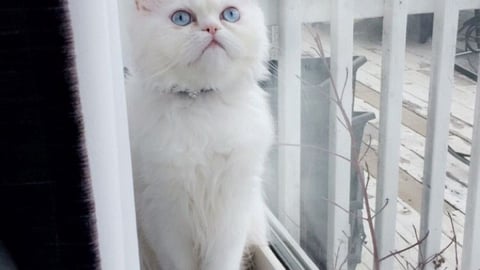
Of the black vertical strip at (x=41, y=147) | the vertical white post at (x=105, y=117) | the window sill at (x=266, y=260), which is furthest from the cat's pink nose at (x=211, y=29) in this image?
the window sill at (x=266, y=260)

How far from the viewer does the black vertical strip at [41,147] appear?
43 centimetres

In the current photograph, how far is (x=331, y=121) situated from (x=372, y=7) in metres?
0.26

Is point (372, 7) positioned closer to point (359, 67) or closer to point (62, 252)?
point (359, 67)

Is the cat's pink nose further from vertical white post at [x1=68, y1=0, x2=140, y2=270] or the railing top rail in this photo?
the railing top rail

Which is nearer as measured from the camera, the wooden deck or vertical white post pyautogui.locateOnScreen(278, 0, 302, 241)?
the wooden deck

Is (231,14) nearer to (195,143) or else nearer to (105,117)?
(195,143)

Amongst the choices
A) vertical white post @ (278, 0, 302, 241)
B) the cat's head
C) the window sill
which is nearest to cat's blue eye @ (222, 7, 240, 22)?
the cat's head

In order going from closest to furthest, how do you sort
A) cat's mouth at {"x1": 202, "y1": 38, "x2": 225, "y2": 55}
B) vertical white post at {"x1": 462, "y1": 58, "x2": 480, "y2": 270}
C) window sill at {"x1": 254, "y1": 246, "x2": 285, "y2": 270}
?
cat's mouth at {"x1": 202, "y1": 38, "x2": 225, "y2": 55} → vertical white post at {"x1": 462, "y1": 58, "x2": 480, "y2": 270} → window sill at {"x1": 254, "y1": 246, "x2": 285, "y2": 270}

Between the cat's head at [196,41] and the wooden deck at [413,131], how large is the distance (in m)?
0.35

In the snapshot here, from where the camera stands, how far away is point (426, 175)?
3.42 feet

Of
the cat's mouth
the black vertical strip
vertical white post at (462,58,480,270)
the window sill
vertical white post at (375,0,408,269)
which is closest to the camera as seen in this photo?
the black vertical strip

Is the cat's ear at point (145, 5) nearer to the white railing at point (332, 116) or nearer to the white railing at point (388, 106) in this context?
the white railing at point (332, 116)

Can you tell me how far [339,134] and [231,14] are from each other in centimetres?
46

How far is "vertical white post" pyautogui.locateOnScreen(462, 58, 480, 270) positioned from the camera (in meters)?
0.92
